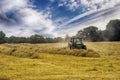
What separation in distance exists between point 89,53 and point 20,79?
21207mm

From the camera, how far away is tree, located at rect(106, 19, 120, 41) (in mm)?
85750

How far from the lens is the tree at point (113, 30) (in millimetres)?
85750

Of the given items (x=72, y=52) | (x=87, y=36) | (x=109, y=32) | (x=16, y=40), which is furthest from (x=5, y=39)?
(x=72, y=52)

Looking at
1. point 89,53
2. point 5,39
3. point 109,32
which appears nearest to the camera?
point 89,53

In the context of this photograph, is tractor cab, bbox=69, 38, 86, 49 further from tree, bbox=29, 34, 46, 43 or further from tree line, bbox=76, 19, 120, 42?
tree, bbox=29, 34, 46, 43

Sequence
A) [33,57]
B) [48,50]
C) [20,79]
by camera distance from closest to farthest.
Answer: [20,79] < [33,57] < [48,50]

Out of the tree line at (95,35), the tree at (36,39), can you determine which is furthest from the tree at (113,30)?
the tree at (36,39)

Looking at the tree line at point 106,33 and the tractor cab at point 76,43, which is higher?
the tree line at point 106,33

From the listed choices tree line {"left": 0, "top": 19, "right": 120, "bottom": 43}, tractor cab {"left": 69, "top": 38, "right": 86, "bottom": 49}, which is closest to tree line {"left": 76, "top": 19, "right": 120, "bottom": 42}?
tree line {"left": 0, "top": 19, "right": 120, "bottom": 43}

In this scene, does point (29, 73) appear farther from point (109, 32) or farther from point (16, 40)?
point (16, 40)

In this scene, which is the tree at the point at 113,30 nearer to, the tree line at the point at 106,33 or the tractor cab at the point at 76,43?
the tree line at the point at 106,33

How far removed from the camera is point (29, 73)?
1961 cm

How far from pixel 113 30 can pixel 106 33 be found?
12.3 feet

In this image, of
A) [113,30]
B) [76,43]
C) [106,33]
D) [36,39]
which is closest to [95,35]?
[106,33]
